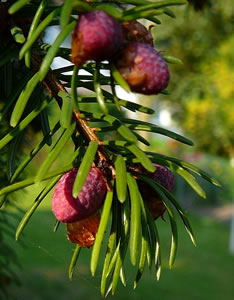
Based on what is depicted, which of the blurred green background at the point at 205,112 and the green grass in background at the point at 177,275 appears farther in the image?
the blurred green background at the point at 205,112

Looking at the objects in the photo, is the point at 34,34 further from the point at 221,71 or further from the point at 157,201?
the point at 221,71

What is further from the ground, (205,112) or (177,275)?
(177,275)

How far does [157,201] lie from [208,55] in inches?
294

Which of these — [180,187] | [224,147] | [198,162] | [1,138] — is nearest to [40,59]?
[1,138]

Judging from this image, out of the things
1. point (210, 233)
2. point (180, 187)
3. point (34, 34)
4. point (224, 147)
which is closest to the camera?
point (34, 34)

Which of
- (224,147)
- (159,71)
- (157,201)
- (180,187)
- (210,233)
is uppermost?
(159,71)

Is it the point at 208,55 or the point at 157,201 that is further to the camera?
the point at 208,55

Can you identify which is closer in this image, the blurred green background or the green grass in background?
the green grass in background

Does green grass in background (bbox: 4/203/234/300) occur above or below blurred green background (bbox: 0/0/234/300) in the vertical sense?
above

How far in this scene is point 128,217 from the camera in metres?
0.31

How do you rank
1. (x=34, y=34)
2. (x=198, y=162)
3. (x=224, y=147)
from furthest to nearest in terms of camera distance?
(x=224, y=147), (x=198, y=162), (x=34, y=34)

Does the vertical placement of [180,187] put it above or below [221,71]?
below

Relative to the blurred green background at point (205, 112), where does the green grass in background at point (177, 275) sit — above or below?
above

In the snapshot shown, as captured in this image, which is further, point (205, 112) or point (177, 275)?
point (205, 112)
